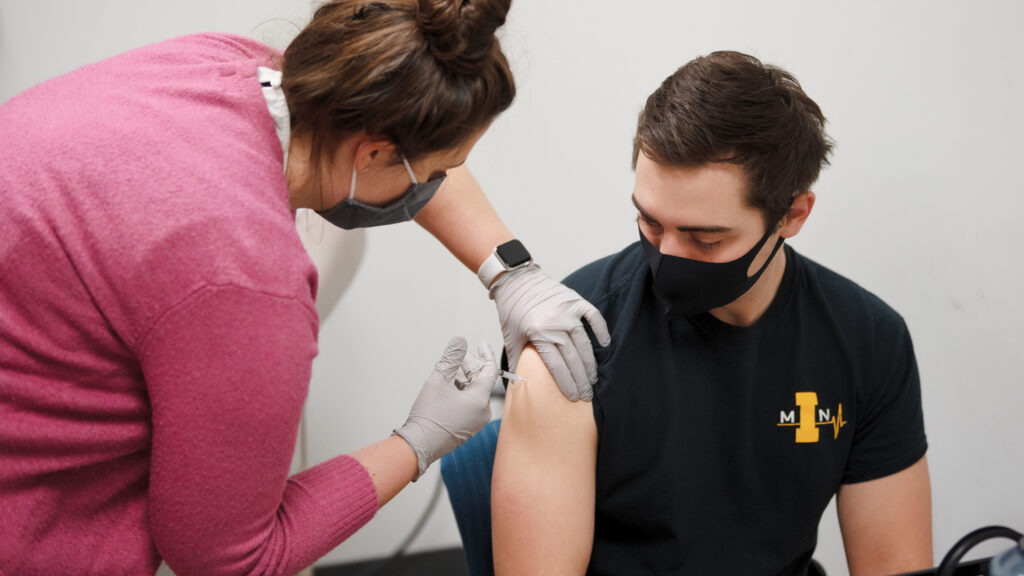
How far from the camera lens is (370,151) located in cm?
100

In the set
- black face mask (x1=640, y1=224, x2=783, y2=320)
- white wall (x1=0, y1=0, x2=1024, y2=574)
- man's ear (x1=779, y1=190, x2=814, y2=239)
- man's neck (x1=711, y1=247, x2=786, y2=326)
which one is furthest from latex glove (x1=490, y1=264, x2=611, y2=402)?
white wall (x1=0, y1=0, x2=1024, y2=574)

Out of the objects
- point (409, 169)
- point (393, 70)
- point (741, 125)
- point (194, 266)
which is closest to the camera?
point (194, 266)

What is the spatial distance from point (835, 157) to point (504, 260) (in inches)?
41.4

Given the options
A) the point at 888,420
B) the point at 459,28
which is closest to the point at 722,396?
the point at 888,420

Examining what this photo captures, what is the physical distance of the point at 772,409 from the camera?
4.57 ft

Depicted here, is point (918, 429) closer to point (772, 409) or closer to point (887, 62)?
point (772, 409)

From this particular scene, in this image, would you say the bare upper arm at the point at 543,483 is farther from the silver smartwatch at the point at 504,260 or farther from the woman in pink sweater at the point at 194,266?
the woman in pink sweater at the point at 194,266

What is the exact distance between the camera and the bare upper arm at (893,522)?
141 cm

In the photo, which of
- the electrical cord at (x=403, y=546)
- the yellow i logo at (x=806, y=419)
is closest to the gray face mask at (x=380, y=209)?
the yellow i logo at (x=806, y=419)

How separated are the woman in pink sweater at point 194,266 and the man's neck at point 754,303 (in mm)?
612

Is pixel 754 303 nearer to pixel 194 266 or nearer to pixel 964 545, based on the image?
pixel 964 545

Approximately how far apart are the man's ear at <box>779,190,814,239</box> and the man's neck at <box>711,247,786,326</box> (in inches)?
2.1

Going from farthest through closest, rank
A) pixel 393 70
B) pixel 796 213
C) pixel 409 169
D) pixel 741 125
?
1. pixel 796 213
2. pixel 741 125
3. pixel 409 169
4. pixel 393 70

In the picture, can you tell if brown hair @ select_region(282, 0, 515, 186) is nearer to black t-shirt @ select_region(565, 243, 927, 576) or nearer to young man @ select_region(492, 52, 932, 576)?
young man @ select_region(492, 52, 932, 576)
